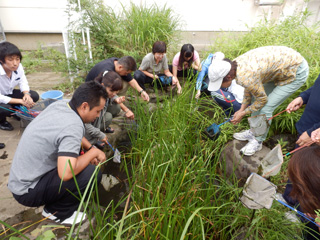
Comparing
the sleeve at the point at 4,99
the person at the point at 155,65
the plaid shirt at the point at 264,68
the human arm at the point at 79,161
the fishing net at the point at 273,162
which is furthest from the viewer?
the person at the point at 155,65

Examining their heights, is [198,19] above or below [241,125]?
above

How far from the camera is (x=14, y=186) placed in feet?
5.12

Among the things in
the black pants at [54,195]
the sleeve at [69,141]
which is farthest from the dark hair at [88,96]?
the black pants at [54,195]

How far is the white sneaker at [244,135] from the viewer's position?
2542 mm

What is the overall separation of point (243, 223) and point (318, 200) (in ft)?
2.49

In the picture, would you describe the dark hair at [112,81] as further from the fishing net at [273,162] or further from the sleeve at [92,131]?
the fishing net at [273,162]

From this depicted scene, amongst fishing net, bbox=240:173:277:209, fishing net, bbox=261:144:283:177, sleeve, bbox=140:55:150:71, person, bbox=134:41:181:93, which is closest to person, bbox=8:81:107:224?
fishing net, bbox=240:173:277:209

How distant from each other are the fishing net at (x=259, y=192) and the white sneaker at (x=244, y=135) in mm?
1522

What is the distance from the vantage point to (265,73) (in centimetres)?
212

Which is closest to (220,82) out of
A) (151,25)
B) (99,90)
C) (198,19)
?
(99,90)

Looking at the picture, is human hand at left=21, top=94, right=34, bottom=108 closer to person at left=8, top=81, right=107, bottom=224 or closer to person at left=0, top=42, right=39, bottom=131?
person at left=0, top=42, right=39, bottom=131

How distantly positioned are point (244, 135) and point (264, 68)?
88 cm

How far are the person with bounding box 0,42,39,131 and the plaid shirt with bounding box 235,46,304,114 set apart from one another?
8.72 ft

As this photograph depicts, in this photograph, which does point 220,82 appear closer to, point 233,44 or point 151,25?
point 233,44
